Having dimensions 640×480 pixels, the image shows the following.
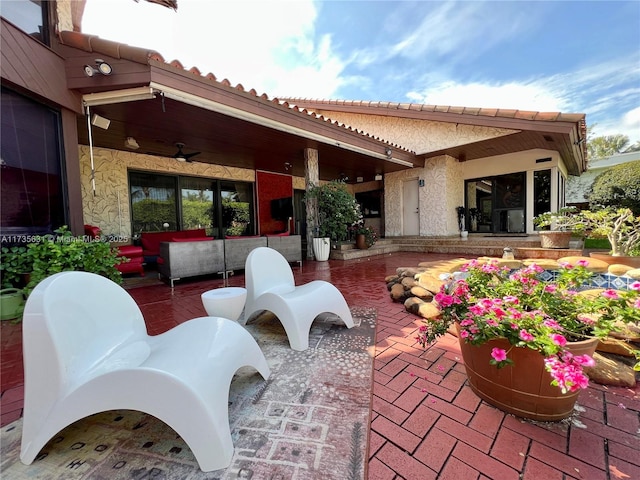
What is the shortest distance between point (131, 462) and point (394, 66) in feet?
32.1

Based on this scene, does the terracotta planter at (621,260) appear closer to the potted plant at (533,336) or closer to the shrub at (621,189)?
the potted plant at (533,336)

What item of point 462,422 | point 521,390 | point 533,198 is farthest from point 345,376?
point 533,198

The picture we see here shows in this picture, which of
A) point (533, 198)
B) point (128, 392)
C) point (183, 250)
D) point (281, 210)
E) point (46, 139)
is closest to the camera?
point (128, 392)

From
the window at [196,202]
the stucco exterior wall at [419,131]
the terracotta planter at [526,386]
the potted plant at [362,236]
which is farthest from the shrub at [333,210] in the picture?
the terracotta planter at [526,386]

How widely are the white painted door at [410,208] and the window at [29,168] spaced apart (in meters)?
8.28

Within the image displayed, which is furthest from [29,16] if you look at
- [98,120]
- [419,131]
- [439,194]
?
[439,194]

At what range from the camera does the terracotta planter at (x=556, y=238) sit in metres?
4.75

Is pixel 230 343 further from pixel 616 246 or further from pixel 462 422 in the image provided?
pixel 616 246

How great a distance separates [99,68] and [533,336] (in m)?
4.64

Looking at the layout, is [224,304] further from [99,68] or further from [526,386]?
[99,68]

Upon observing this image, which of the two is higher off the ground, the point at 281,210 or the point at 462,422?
the point at 281,210

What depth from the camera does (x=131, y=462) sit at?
1.13 m

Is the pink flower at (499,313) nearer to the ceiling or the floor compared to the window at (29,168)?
nearer to the floor

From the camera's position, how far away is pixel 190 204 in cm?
699
